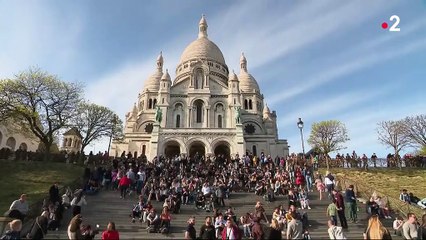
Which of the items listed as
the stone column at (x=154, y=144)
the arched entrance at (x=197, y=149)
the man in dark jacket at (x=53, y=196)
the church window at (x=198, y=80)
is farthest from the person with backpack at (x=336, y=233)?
the church window at (x=198, y=80)

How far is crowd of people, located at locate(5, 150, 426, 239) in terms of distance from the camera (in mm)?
10031

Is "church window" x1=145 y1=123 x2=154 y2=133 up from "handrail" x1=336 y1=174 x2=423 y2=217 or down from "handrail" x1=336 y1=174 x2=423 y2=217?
up

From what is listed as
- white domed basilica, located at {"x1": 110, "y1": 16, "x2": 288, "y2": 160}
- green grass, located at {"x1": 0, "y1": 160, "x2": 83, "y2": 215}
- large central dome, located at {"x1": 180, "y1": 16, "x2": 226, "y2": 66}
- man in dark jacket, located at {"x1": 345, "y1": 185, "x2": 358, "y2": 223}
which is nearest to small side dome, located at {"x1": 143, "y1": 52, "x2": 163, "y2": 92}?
white domed basilica, located at {"x1": 110, "y1": 16, "x2": 288, "y2": 160}

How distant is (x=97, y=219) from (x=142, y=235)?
3094 millimetres

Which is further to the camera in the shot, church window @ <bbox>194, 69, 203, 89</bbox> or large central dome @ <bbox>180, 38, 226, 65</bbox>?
large central dome @ <bbox>180, 38, 226, 65</bbox>

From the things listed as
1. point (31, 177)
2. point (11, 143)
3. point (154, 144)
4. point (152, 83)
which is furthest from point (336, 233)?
point (11, 143)

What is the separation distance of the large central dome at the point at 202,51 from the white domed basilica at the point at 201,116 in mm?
177

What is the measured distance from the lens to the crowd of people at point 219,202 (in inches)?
395

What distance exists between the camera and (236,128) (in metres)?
38.1

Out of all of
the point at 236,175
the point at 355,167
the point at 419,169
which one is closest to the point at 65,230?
the point at 236,175

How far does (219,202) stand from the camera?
1680 centimetres

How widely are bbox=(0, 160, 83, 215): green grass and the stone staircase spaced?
13.6ft

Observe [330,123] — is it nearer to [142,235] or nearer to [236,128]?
[236,128]

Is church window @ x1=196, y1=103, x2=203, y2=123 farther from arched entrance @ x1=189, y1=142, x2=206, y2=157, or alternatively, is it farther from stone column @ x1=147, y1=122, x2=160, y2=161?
stone column @ x1=147, y1=122, x2=160, y2=161
